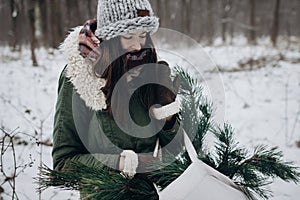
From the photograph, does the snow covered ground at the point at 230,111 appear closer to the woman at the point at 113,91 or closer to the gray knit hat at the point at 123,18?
the woman at the point at 113,91

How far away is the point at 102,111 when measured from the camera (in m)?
1.48

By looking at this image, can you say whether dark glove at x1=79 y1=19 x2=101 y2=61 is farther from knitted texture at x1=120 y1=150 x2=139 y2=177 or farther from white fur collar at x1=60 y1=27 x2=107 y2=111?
knitted texture at x1=120 y1=150 x2=139 y2=177

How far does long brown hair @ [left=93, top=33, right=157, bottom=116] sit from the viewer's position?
1.43 m

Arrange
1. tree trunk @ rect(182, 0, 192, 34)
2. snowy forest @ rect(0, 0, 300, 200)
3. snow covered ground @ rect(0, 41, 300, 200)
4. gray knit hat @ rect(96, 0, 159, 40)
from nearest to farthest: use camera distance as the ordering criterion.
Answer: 1. gray knit hat @ rect(96, 0, 159, 40)
2. snowy forest @ rect(0, 0, 300, 200)
3. snow covered ground @ rect(0, 41, 300, 200)
4. tree trunk @ rect(182, 0, 192, 34)

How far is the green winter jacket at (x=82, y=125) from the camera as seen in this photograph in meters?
1.45

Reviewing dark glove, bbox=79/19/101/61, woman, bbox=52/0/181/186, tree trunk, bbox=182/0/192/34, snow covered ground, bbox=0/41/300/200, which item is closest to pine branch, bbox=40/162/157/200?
woman, bbox=52/0/181/186

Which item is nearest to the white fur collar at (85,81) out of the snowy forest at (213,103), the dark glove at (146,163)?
the snowy forest at (213,103)

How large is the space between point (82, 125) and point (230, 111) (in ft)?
14.7

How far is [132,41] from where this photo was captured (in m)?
1.45

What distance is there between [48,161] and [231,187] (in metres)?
2.97

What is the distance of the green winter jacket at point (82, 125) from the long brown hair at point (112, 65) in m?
0.06

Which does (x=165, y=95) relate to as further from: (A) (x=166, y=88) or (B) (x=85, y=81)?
(B) (x=85, y=81)

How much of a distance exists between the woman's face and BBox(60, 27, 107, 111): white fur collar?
175mm

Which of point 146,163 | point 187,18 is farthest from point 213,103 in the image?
point 187,18
